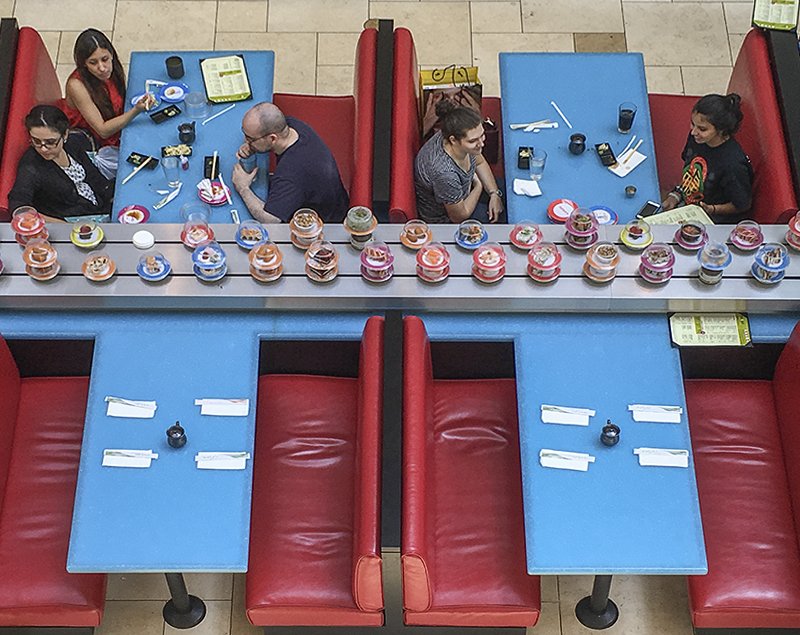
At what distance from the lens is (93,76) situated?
178 inches

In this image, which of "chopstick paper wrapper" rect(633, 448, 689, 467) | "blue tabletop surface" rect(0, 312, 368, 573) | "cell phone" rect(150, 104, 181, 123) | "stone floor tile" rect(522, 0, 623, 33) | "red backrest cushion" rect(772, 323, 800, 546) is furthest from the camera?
"stone floor tile" rect(522, 0, 623, 33)

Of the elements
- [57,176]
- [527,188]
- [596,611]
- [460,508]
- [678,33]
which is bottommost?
[596,611]

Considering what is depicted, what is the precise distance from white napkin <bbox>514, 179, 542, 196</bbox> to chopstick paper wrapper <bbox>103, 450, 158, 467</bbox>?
77.6 inches

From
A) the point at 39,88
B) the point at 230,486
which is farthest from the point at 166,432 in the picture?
the point at 39,88

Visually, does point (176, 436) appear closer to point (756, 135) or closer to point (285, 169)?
point (285, 169)

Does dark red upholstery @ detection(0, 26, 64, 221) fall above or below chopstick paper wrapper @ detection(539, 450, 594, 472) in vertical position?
above

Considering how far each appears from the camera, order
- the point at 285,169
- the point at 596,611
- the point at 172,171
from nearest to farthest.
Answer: the point at 596,611 → the point at 285,169 → the point at 172,171

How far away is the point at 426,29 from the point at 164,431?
354 centimetres

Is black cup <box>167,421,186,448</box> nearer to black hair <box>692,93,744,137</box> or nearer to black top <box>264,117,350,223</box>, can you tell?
black top <box>264,117,350,223</box>

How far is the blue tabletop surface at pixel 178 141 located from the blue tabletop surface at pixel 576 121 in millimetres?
1196

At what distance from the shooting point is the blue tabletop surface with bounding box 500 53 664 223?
13.3 feet

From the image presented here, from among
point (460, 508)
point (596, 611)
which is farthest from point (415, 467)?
point (596, 611)

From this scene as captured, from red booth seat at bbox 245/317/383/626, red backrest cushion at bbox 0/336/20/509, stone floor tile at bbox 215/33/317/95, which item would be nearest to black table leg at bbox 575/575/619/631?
red booth seat at bbox 245/317/383/626

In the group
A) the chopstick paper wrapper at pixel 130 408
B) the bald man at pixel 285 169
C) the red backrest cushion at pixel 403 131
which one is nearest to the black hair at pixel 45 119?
the bald man at pixel 285 169
